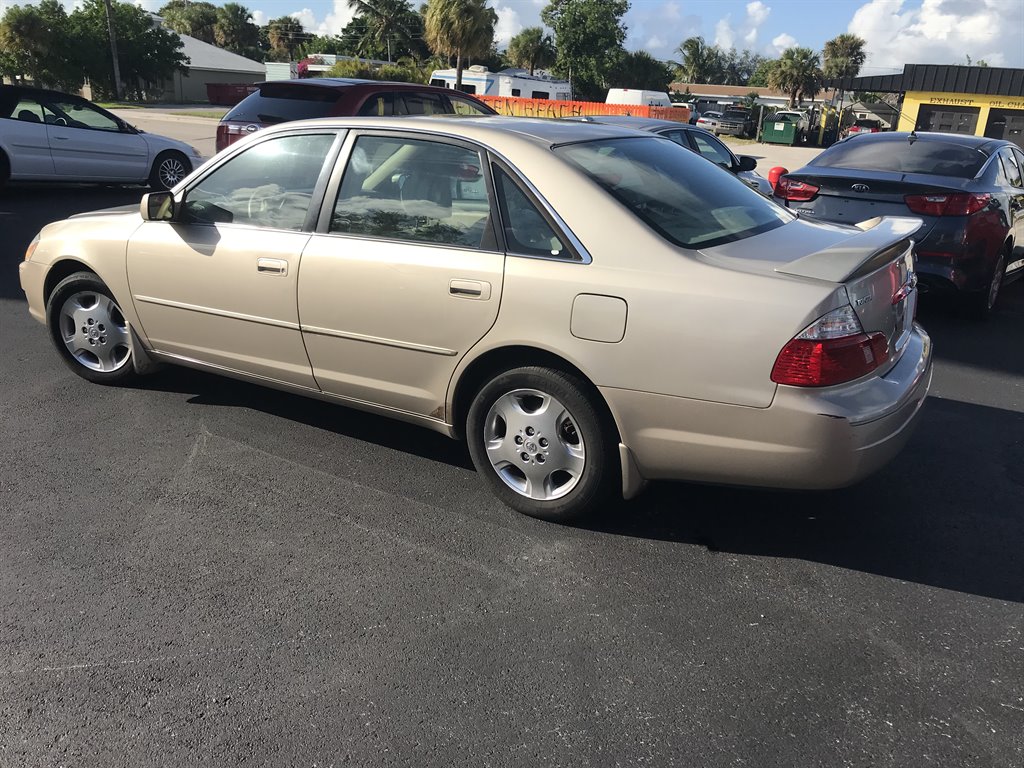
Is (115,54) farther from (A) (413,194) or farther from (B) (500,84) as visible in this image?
(A) (413,194)

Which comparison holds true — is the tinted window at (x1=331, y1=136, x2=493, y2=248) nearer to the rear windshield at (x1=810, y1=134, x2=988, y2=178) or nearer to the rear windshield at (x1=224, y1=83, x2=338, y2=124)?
the rear windshield at (x1=810, y1=134, x2=988, y2=178)

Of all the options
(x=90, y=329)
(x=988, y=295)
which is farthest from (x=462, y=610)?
(x=988, y=295)

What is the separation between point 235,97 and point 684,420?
57.8m

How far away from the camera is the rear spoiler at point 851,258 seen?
9.78 ft

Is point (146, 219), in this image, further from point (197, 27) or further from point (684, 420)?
point (197, 27)

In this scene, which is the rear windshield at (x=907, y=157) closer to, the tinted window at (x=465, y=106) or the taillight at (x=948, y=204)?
the taillight at (x=948, y=204)

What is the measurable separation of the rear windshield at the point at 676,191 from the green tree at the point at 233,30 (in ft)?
329

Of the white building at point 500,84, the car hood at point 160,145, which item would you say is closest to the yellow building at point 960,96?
the white building at point 500,84

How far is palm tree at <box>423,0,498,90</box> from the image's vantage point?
→ 4203 centimetres

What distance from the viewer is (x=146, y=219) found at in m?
4.34

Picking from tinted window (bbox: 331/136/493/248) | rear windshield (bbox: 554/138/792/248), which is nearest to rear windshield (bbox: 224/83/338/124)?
tinted window (bbox: 331/136/493/248)

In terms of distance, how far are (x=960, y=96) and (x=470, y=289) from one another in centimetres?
3786

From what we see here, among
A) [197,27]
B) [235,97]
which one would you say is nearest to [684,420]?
[235,97]

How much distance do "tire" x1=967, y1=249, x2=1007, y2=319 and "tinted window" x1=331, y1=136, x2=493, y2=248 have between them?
16.3 ft
